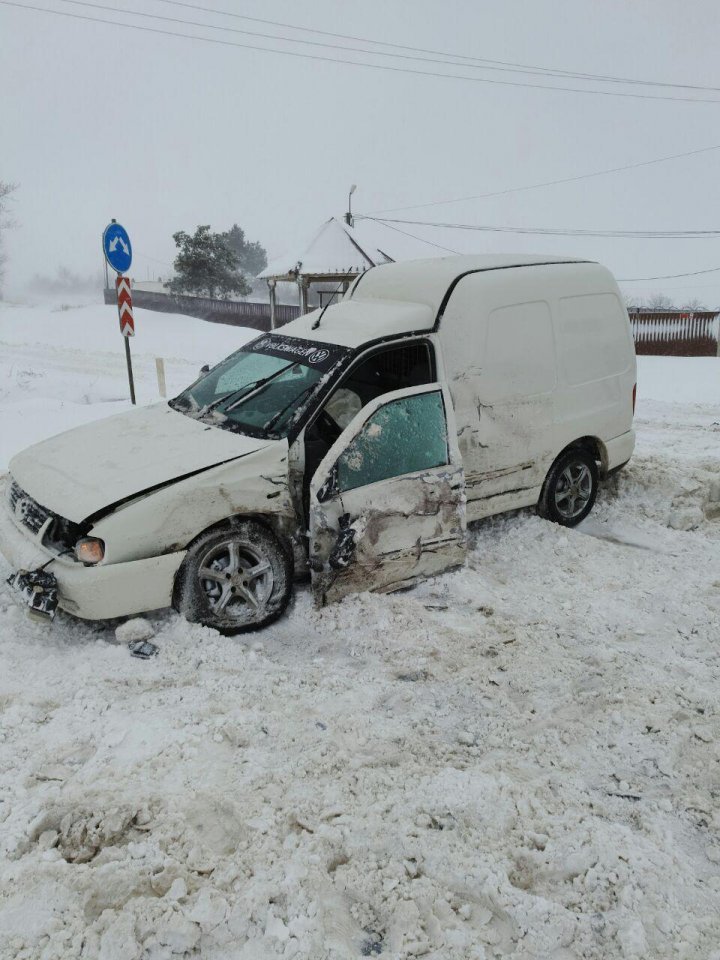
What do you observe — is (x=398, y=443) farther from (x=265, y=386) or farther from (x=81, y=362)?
(x=81, y=362)

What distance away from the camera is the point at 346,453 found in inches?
173

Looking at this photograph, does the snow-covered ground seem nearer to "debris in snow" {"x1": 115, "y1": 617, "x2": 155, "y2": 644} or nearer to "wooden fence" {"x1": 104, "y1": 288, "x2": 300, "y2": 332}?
"debris in snow" {"x1": 115, "y1": 617, "x2": 155, "y2": 644}

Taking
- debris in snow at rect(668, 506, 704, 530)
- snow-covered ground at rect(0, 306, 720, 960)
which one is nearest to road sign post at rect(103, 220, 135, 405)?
snow-covered ground at rect(0, 306, 720, 960)

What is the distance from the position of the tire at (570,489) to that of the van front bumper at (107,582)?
3.26m

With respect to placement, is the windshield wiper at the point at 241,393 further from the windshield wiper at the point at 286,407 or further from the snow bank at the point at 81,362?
the snow bank at the point at 81,362

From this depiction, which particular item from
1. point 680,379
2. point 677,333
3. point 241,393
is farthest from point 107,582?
point 677,333

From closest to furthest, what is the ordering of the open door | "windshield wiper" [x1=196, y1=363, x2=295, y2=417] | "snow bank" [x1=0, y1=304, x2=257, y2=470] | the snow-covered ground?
the snow-covered ground < the open door < "windshield wiper" [x1=196, y1=363, x2=295, y2=417] < "snow bank" [x1=0, y1=304, x2=257, y2=470]

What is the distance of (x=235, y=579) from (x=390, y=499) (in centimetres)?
110

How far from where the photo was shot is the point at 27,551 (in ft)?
13.1

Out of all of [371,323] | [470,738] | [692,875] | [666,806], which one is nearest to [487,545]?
[371,323]

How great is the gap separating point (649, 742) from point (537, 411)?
2.83 metres

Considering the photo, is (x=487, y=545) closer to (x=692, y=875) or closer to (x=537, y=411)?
(x=537, y=411)

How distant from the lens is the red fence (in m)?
20.7

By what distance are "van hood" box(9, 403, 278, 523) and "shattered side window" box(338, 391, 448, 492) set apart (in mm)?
545
